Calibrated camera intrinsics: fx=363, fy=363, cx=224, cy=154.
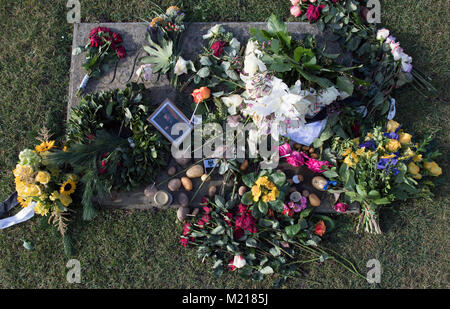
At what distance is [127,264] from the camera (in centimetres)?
308

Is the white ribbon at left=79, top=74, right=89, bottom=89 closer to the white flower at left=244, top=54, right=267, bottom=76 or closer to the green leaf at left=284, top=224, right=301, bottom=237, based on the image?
the white flower at left=244, top=54, right=267, bottom=76

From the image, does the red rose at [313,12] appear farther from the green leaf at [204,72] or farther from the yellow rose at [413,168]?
the yellow rose at [413,168]

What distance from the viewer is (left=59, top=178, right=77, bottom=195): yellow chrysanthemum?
9.47 ft

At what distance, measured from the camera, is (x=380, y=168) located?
276cm

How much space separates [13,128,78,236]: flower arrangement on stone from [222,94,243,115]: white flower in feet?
4.44

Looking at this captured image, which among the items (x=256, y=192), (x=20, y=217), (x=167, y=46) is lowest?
(x=20, y=217)

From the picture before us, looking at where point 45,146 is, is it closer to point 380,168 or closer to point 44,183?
point 44,183

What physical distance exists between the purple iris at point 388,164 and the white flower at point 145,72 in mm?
1989

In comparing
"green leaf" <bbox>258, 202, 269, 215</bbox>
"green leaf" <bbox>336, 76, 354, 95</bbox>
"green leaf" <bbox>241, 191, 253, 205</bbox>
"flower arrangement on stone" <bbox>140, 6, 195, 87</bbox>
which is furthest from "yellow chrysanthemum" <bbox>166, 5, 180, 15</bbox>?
"green leaf" <bbox>258, 202, 269, 215</bbox>

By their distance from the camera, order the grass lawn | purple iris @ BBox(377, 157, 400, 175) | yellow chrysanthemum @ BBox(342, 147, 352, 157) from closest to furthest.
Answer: purple iris @ BBox(377, 157, 400, 175)
yellow chrysanthemum @ BBox(342, 147, 352, 157)
the grass lawn

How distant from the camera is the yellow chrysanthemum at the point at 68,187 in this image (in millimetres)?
2887

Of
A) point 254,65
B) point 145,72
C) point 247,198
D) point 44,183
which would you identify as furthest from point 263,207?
point 44,183

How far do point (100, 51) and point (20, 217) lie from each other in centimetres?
154
